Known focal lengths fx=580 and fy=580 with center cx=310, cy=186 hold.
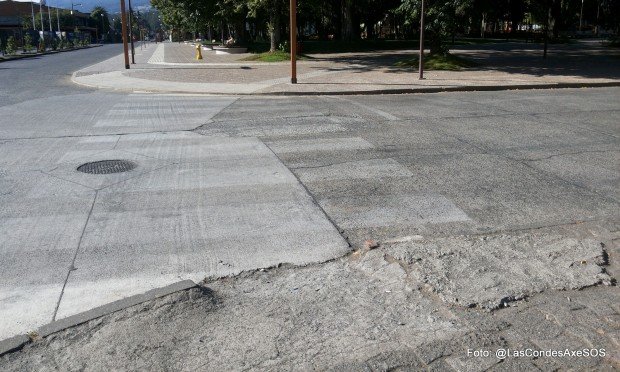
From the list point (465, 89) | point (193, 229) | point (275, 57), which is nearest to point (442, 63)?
point (465, 89)

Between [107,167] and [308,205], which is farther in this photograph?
[107,167]

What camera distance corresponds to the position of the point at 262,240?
17.6ft

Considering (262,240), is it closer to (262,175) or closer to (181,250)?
(181,250)

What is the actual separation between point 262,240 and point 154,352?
6.55ft

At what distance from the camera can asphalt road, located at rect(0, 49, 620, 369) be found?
177 inches

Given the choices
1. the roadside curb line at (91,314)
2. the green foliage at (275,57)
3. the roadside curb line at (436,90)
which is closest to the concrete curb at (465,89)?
the roadside curb line at (436,90)

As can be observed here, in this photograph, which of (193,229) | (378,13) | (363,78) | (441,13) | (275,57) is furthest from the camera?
(378,13)

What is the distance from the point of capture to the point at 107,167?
8.20m

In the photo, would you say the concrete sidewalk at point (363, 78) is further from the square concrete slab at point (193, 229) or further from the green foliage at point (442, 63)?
the square concrete slab at point (193, 229)

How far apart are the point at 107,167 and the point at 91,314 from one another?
4613 millimetres

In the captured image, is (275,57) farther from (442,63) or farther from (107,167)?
(107,167)

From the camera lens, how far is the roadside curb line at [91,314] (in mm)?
3590

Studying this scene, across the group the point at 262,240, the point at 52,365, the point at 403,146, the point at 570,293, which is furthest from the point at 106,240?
the point at 403,146

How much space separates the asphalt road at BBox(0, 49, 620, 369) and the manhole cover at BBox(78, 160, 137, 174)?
0.65ft
